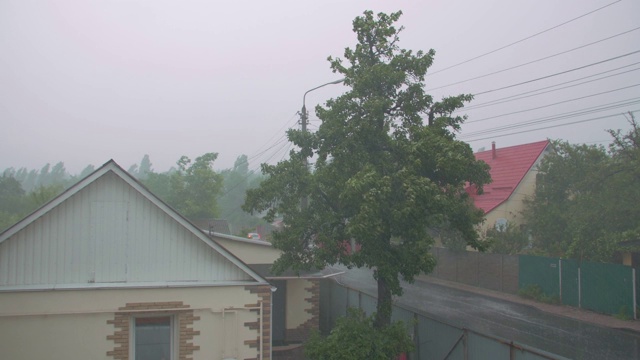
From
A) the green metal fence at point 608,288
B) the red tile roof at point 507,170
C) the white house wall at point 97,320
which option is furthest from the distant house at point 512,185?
the white house wall at point 97,320

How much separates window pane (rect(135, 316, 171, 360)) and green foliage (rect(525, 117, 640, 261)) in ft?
57.8

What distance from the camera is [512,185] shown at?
3222 centimetres

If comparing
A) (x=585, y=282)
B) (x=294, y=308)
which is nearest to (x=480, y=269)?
(x=585, y=282)

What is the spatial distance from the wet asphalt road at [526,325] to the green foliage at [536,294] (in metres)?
1.08

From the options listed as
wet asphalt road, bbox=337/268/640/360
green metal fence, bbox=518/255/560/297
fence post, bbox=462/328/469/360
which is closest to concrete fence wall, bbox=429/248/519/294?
green metal fence, bbox=518/255/560/297

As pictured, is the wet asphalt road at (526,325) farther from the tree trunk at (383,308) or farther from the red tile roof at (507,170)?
the red tile roof at (507,170)

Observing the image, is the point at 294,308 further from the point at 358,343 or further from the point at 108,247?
the point at 108,247

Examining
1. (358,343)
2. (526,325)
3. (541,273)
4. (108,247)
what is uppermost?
(108,247)

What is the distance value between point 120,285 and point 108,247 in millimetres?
739

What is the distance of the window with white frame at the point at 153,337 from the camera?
9.98 m

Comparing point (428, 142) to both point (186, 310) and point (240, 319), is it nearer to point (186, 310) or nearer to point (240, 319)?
point (240, 319)

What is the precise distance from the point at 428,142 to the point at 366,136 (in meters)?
1.54

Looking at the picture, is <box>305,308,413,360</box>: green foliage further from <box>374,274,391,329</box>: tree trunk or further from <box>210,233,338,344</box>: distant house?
<box>210,233,338,344</box>: distant house

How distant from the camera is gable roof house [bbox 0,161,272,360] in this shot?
30.3 feet
